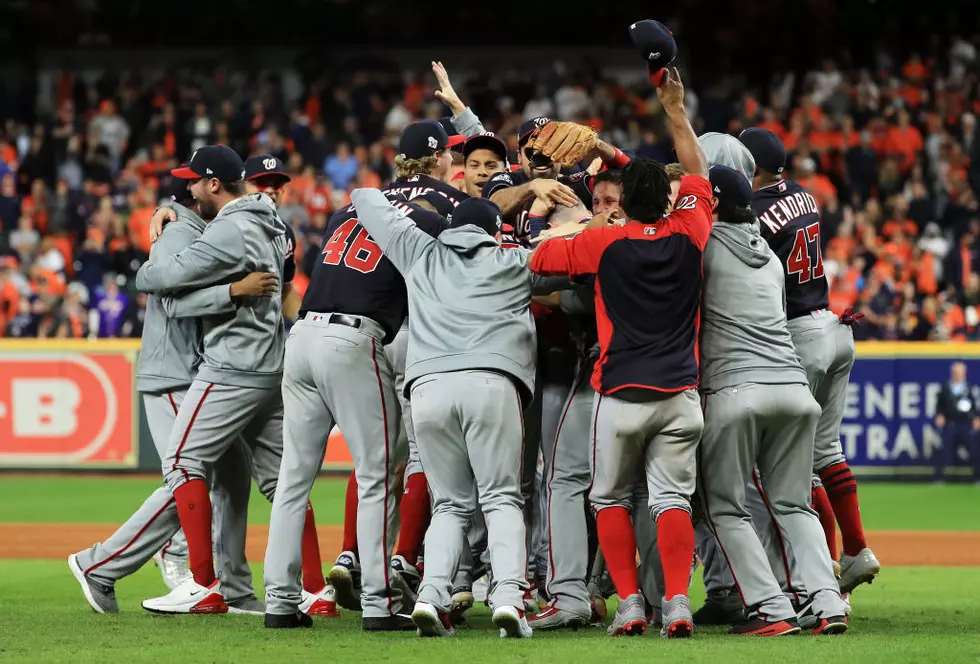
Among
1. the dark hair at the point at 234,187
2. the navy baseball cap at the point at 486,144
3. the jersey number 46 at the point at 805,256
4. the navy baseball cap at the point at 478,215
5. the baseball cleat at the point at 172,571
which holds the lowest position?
the baseball cleat at the point at 172,571

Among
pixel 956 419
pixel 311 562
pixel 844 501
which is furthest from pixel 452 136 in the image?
pixel 956 419

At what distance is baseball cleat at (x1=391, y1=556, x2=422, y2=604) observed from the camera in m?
7.11

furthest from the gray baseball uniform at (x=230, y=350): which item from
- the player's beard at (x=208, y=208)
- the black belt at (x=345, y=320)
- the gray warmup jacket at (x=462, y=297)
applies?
the gray warmup jacket at (x=462, y=297)

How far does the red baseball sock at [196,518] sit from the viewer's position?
7.28 m

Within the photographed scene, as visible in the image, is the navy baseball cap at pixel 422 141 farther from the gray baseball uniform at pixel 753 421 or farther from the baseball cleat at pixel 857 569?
the baseball cleat at pixel 857 569

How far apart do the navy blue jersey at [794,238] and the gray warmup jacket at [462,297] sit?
4.44 feet

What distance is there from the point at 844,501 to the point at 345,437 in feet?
9.14

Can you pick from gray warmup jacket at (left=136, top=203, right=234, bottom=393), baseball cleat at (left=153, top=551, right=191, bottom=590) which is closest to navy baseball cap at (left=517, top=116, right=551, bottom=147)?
gray warmup jacket at (left=136, top=203, right=234, bottom=393)

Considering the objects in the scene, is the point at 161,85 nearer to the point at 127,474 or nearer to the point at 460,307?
the point at 127,474

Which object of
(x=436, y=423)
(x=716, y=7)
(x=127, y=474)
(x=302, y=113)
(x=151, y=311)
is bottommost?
(x=127, y=474)

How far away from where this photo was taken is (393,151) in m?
20.8

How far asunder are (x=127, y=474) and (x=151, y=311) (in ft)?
27.7

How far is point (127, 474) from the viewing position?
1603 centimetres

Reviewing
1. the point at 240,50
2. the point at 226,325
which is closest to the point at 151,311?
the point at 226,325
